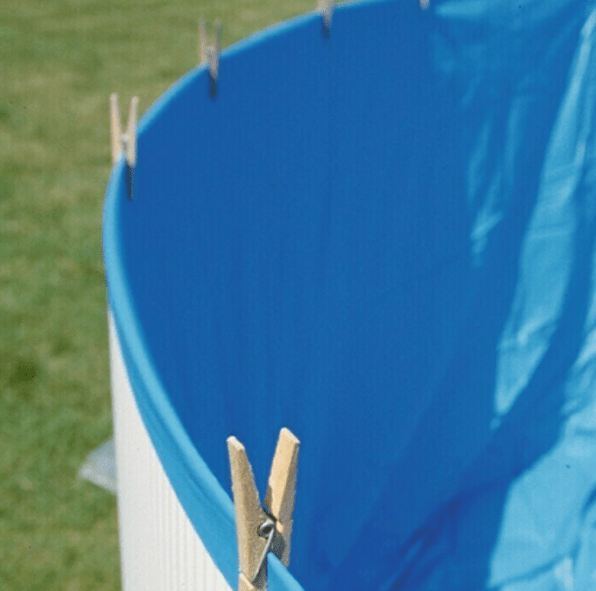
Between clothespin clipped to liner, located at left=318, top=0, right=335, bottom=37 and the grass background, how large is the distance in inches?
58.6

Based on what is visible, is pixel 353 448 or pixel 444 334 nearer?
pixel 353 448

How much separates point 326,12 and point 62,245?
203cm

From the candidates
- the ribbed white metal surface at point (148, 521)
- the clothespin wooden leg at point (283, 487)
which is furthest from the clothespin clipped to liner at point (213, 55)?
the clothespin wooden leg at point (283, 487)

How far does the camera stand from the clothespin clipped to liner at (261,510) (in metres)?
1.25

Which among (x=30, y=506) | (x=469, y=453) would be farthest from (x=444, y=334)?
(x=30, y=506)

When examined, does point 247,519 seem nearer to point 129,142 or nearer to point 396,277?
point 129,142

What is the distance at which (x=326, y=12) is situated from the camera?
112 inches

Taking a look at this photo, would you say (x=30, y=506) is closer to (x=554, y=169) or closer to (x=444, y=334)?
(x=444, y=334)

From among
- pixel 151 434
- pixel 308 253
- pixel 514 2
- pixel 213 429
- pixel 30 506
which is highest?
pixel 514 2

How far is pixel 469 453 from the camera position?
→ 3.48m

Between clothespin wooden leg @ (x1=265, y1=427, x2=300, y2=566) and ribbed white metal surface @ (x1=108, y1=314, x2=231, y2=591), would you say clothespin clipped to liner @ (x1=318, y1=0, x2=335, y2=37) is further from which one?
clothespin wooden leg @ (x1=265, y1=427, x2=300, y2=566)

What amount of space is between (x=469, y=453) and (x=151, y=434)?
6.60ft

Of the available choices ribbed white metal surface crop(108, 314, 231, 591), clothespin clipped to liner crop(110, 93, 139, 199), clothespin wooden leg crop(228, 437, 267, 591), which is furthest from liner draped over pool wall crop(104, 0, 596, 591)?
clothespin wooden leg crop(228, 437, 267, 591)

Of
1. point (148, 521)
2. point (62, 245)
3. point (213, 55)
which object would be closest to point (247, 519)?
point (148, 521)
